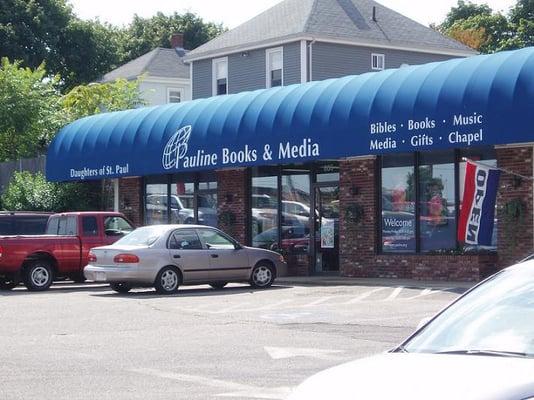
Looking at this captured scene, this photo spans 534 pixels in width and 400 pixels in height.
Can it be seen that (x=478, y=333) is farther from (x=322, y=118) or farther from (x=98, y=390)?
(x=322, y=118)

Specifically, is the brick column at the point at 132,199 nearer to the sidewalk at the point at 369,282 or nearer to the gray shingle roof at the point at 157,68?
the sidewalk at the point at 369,282

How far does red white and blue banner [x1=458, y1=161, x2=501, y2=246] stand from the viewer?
22625 millimetres

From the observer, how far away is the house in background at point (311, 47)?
4359 cm

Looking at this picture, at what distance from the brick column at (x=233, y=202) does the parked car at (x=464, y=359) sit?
23.5m

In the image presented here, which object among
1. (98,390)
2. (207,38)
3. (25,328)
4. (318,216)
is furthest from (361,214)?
(207,38)

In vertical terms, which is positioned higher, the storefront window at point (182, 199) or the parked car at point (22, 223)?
the storefront window at point (182, 199)

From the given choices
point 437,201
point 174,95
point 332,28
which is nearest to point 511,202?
point 437,201

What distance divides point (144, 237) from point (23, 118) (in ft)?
63.7

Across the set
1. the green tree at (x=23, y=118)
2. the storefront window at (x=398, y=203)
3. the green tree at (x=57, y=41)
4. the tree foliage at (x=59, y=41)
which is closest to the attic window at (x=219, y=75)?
the green tree at (x=23, y=118)

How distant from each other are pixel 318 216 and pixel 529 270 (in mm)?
22403

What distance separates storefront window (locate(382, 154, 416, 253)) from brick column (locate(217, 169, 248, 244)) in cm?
472

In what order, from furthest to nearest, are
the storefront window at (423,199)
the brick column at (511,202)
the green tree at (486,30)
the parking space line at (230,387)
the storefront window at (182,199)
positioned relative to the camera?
the green tree at (486,30)
the storefront window at (182,199)
the storefront window at (423,199)
the brick column at (511,202)
the parking space line at (230,387)

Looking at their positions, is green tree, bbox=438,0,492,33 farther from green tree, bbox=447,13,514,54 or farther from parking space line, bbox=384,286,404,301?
parking space line, bbox=384,286,404,301

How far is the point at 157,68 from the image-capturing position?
6156 cm
